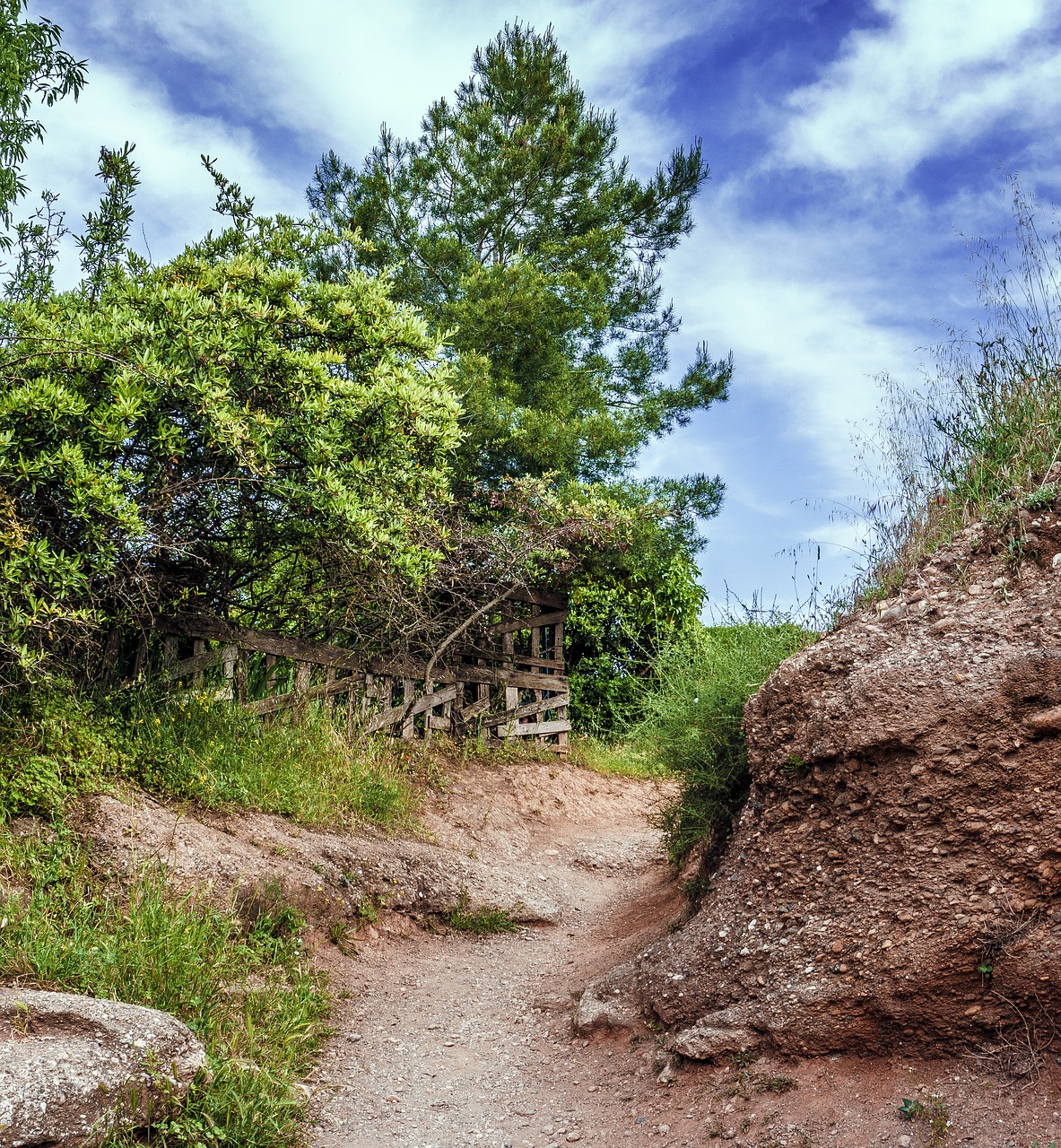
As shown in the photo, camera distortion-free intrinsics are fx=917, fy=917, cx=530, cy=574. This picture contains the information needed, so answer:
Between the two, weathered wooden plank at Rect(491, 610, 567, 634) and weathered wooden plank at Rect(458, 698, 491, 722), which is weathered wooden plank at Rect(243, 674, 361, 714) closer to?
weathered wooden plank at Rect(458, 698, 491, 722)

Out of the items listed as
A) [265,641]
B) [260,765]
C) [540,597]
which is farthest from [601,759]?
[260,765]

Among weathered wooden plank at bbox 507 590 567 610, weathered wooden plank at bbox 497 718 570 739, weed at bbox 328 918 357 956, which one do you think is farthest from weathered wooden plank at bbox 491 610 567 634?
weed at bbox 328 918 357 956

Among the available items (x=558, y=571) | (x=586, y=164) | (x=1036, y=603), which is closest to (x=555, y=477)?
(x=558, y=571)

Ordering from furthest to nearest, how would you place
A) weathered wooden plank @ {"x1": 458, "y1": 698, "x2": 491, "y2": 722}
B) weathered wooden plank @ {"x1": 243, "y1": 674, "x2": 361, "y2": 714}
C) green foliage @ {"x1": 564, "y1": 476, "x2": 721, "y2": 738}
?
1. green foliage @ {"x1": 564, "y1": 476, "x2": 721, "y2": 738}
2. weathered wooden plank @ {"x1": 458, "y1": 698, "x2": 491, "y2": 722}
3. weathered wooden plank @ {"x1": 243, "y1": 674, "x2": 361, "y2": 714}

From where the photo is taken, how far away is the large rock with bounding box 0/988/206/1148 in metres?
3.77

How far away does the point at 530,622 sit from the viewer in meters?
13.6

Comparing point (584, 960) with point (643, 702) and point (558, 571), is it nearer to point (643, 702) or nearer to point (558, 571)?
point (643, 702)

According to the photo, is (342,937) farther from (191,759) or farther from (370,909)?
(191,759)

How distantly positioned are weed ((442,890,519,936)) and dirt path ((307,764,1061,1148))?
0.39 feet

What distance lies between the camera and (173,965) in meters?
5.24

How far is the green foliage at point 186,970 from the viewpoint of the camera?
462 centimetres

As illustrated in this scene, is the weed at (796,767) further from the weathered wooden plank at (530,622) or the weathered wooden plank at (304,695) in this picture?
the weathered wooden plank at (530,622)

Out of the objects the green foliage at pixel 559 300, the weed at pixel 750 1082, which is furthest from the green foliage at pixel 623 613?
the weed at pixel 750 1082

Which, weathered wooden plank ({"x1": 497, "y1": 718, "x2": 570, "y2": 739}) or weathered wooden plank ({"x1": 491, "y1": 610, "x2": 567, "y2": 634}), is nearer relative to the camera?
weathered wooden plank ({"x1": 497, "y1": 718, "x2": 570, "y2": 739})
